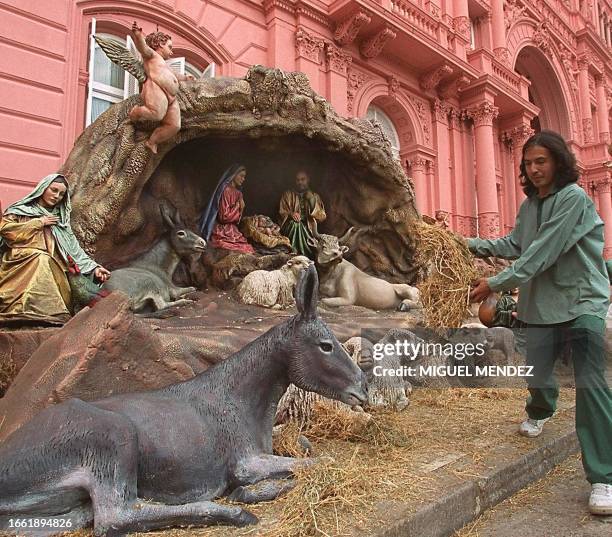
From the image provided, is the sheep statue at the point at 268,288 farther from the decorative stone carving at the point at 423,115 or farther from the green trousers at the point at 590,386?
the decorative stone carving at the point at 423,115

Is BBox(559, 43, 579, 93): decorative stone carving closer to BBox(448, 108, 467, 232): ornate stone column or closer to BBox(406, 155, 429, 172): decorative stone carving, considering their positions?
BBox(448, 108, 467, 232): ornate stone column

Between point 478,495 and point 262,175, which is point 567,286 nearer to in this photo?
point 478,495

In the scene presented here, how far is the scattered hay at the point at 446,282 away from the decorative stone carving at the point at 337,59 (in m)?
8.78

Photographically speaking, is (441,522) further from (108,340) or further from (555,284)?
(108,340)

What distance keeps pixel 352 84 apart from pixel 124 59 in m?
8.85

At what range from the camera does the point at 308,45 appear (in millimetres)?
11438

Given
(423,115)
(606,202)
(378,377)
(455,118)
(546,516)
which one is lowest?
(546,516)

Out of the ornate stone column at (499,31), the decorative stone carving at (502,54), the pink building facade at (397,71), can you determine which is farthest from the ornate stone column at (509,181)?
the ornate stone column at (499,31)

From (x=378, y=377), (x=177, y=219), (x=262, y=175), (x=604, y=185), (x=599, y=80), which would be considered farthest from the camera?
(x=599, y=80)

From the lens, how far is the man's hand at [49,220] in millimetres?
4176

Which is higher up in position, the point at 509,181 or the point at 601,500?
the point at 509,181

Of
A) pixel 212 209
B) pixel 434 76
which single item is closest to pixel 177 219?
pixel 212 209

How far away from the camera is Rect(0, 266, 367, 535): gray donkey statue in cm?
181

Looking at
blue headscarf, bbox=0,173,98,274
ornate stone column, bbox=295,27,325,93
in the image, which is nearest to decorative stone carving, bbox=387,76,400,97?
ornate stone column, bbox=295,27,325,93
